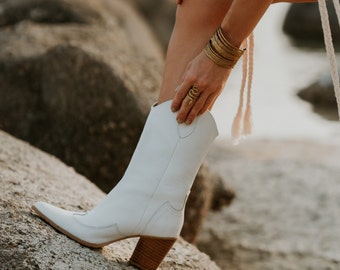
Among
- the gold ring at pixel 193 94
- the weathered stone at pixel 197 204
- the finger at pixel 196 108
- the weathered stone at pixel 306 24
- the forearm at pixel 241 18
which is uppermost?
the forearm at pixel 241 18

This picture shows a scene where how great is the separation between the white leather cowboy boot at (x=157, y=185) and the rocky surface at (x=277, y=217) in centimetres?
203

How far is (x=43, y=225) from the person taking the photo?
2029 millimetres

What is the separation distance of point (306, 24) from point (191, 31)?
13206mm

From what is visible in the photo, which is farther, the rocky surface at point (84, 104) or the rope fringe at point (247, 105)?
the rocky surface at point (84, 104)

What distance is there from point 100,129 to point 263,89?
5634mm

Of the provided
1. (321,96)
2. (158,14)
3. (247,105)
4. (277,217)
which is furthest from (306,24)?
(247,105)

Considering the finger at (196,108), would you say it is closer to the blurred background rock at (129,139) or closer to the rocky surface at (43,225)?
the rocky surface at (43,225)

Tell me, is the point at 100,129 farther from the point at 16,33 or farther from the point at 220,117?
the point at 220,117

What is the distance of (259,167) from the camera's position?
588 cm

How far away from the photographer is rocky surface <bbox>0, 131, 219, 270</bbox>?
1906 mm

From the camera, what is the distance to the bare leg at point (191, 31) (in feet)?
6.17

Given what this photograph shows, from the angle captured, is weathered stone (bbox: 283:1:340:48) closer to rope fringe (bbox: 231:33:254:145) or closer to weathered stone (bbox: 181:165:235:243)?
weathered stone (bbox: 181:165:235:243)

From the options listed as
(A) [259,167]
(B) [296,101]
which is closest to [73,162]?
(A) [259,167]

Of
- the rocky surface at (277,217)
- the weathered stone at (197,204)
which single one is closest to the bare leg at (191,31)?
the weathered stone at (197,204)
